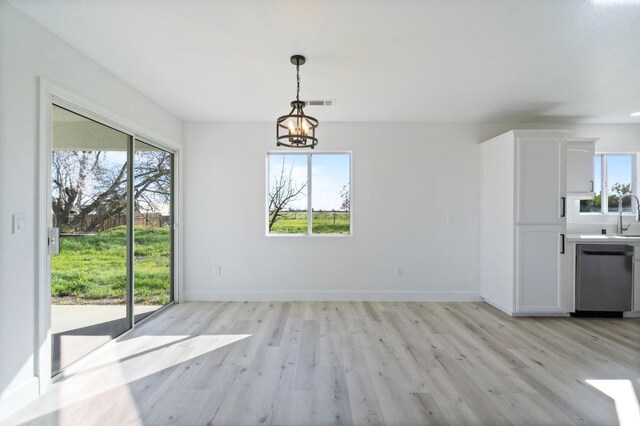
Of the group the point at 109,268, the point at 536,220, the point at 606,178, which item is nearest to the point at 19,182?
the point at 109,268

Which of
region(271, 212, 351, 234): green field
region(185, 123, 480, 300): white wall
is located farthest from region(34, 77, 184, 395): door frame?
region(271, 212, 351, 234): green field

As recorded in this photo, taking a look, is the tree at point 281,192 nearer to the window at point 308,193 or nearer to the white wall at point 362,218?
the window at point 308,193

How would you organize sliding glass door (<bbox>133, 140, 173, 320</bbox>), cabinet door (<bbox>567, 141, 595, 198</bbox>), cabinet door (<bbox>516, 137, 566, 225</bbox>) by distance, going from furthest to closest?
cabinet door (<bbox>567, 141, 595, 198</bbox>)
cabinet door (<bbox>516, 137, 566, 225</bbox>)
sliding glass door (<bbox>133, 140, 173, 320</bbox>)

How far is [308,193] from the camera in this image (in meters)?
4.34

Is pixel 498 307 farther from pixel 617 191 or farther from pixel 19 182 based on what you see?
pixel 19 182

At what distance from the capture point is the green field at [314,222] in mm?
4344

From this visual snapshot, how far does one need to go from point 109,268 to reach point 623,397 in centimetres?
428

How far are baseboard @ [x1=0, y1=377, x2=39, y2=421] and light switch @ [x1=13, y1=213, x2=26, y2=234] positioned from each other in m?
1.02

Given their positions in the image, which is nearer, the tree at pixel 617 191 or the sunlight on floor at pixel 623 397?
the sunlight on floor at pixel 623 397

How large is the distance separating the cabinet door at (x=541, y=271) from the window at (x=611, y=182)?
1.27 meters

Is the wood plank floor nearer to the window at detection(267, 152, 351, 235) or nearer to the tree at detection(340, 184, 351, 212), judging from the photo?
the window at detection(267, 152, 351, 235)

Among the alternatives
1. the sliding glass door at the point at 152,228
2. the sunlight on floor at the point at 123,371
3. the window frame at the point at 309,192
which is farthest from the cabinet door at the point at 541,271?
the sliding glass door at the point at 152,228

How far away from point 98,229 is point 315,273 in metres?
2.61

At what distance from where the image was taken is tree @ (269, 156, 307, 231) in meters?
4.34
